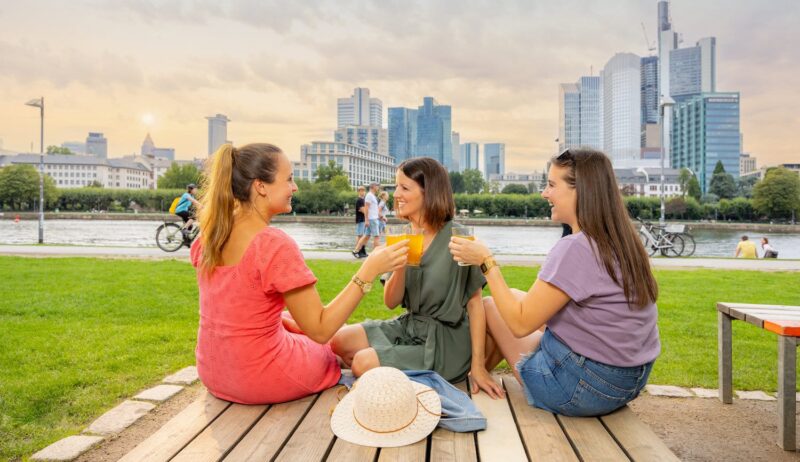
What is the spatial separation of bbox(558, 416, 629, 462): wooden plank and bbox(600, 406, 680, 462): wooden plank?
0.11 feet

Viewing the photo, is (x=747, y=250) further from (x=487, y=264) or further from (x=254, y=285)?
(x=254, y=285)

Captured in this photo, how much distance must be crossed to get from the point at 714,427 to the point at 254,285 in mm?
2890

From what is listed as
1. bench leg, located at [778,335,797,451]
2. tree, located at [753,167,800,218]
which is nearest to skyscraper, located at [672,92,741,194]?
tree, located at [753,167,800,218]

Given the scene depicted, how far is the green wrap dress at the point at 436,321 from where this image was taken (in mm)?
2771

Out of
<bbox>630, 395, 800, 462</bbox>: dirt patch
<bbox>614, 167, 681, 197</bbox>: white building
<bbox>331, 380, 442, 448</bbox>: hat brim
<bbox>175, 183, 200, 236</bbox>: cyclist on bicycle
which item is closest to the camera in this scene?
<bbox>331, 380, 442, 448</bbox>: hat brim

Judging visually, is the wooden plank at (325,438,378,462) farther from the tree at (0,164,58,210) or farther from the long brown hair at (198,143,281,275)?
the tree at (0,164,58,210)

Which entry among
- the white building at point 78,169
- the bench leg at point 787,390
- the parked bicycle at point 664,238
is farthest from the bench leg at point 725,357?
the white building at point 78,169

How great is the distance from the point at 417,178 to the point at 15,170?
9811 centimetres

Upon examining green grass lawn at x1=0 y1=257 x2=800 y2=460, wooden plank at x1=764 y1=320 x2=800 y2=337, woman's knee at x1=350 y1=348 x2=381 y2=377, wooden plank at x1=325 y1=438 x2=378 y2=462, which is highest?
wooden plank at x1=764 y1=320 x2=800 y2=337

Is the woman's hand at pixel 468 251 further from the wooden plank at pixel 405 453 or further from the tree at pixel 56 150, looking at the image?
the tree at pixel 56 150

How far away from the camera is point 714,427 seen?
340cm

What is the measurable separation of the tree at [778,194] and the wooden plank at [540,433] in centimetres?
8483

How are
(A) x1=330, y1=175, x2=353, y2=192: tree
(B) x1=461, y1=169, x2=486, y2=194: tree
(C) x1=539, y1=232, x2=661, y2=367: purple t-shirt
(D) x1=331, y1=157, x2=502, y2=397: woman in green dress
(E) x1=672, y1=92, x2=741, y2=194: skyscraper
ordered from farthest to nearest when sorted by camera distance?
(E) x1=672, y1=92, x2=741, y2=194: skyscraper → (B) x1=461, y1=169, x2=486, y2=194: tree → (A) x1=330, y1=175, x2=353, y2=192: tree → (D) x1=331, y1=157, x2=502, y2=397: woman in green dress → (C) x1=539, y1=232, x2=661, y2=367: purple t-shirt

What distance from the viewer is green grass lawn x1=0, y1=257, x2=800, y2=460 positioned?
365 cm
